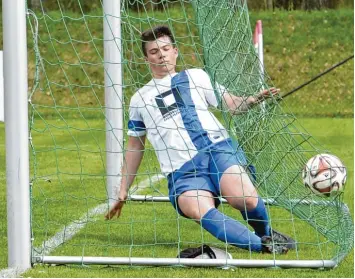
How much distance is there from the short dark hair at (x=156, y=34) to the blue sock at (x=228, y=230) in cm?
102

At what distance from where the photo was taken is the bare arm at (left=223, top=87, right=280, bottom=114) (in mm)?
5402

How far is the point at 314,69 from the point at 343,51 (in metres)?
0.75

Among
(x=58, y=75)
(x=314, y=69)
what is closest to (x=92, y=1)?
(x=58, y=75)

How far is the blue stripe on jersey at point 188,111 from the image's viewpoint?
5562 millimetres

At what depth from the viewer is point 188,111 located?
5617mm

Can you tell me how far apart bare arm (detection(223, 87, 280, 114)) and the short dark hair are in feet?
1.53

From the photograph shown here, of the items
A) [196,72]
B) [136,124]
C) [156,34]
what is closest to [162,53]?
[156,34]

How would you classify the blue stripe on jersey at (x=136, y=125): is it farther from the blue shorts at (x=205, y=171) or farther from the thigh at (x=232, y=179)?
the thigh at (x=232, y=179)

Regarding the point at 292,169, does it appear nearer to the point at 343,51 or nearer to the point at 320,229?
the point at 320,229

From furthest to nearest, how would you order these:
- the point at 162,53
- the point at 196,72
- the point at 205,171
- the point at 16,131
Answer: the point at 196,72
the point at 162,53
the point at 205,171
the point at 16,131

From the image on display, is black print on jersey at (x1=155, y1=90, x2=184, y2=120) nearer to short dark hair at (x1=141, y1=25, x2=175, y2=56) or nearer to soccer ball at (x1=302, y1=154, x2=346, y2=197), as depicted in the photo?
short dark hair at (x1=141, y1=25, x2=175, y2=56)

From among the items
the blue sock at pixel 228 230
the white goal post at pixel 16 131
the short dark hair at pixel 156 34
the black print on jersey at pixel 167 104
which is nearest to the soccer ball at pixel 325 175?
the blue sock at pixel 228 230

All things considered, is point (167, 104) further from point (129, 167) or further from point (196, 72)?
point (129, 167)

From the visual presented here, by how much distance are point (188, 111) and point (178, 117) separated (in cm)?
6
